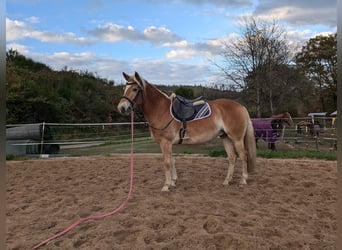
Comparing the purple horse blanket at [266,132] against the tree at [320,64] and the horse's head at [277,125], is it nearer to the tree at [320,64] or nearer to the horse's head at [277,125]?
the horse's head at [277,125]

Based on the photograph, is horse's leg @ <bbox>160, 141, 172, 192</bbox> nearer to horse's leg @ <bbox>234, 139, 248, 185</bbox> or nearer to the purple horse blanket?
horse's leg @ <bbox>234, 139, 248, 185</bbox>

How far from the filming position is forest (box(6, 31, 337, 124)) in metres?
15.6

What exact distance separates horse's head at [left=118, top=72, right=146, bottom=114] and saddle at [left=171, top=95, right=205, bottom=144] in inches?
22.4

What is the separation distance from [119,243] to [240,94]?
14419 mm

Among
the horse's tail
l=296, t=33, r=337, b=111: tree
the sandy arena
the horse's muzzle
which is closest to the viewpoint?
the sandy arena

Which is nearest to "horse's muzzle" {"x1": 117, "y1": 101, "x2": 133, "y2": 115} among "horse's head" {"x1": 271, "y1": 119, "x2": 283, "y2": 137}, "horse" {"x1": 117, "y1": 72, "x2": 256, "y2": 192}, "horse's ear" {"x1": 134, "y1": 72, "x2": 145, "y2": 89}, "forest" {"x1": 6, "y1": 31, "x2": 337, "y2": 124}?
"horse" {"x1": 117, "y1": 72, "x2": 256, "y2": 192}

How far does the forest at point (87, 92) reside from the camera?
15570mm

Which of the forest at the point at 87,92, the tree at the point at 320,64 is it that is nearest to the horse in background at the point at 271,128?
the forest at the point at 87,92

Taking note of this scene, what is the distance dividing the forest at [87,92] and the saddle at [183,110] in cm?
801

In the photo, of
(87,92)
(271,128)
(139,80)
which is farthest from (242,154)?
(87,92)

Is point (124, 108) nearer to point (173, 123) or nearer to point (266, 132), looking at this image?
point (173, 123)

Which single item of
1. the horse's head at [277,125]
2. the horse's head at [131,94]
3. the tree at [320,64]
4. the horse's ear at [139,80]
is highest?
the tree at [320,64]

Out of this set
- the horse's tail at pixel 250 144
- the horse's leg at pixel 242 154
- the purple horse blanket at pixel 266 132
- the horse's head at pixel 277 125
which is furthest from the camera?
the horse's head at pixel 277 125

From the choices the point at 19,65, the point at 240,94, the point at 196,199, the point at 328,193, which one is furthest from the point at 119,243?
the point at 19,65
